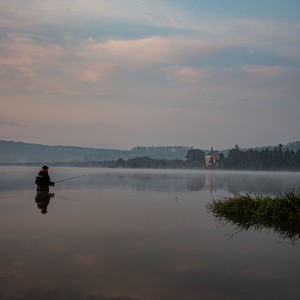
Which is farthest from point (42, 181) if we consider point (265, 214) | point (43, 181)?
point (265, 214)

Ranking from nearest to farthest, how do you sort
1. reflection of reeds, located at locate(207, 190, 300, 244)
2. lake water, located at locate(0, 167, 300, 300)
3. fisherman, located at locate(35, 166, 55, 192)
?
1. lake water, located at locate(0, 167, 300, 300)
2. reflection of reeds, located at locate(207, 190, 300, 244)
3. fisherman, located at locate(35, 166, 55, 192)

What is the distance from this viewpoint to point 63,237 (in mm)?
15641

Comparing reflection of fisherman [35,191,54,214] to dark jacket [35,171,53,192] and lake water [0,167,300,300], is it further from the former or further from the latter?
lake water [0,167,300,300]

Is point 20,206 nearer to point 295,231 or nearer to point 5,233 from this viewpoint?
point 5,233

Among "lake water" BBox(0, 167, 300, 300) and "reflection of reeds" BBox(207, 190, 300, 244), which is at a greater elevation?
"reflection of reeds" BBox(207, 190, 300, 244)

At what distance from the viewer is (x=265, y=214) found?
21.9 metres

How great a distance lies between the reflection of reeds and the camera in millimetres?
18719

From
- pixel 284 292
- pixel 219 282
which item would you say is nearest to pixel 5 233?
pixel 219 282

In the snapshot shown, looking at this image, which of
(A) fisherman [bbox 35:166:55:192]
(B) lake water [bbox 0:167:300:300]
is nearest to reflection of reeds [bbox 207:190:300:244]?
(B) lake water [bbox 0:167:300:300]

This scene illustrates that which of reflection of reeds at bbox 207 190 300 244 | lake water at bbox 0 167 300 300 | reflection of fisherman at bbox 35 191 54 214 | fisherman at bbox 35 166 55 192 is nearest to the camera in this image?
lake water at bbox 0 167 300 300

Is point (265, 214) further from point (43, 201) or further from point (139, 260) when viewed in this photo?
point (43, 201)

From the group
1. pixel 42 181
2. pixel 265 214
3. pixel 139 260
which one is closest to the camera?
pixel 139 260

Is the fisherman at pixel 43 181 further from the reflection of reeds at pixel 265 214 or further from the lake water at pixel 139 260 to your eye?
the reflection of reeds at pixel 265 214

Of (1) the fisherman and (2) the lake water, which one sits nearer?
(2) the lake water
